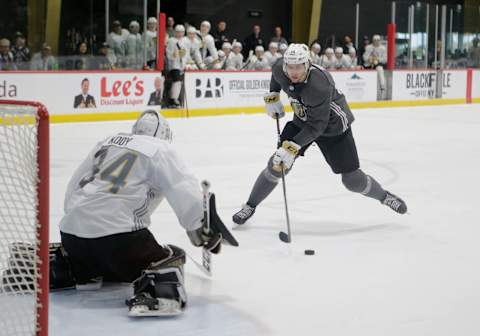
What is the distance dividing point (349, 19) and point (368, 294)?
2041 centimetres

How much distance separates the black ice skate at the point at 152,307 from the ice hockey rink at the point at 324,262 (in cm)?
3

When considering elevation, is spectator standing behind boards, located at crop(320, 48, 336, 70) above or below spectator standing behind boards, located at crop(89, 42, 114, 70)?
above

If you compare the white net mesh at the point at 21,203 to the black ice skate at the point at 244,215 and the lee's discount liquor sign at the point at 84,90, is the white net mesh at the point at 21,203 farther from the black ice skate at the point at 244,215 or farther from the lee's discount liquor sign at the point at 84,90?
the lee's discount liquor sign at the point at 84,90

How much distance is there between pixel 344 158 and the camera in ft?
15.9

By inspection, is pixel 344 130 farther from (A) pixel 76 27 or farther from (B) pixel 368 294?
(A) pixel 76 27

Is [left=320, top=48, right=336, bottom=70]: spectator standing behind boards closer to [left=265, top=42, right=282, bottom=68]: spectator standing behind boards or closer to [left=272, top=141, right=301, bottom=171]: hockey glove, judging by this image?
[left=265, top=42, right=282, bottom=68]: spectator standing behind boards

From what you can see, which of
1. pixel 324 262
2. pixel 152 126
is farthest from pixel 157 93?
pixel 152 126

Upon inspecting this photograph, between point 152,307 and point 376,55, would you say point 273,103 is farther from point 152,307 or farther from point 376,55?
point 376,55

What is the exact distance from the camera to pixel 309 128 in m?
4.54

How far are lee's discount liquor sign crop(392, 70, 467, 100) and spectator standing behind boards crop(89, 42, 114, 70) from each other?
635 cm

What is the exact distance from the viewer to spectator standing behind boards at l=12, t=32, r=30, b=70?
37.6 feet

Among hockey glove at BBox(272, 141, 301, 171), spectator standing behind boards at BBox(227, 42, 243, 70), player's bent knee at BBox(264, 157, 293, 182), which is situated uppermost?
spectator standing behind boards at BBox(227, 42, 243, 70)

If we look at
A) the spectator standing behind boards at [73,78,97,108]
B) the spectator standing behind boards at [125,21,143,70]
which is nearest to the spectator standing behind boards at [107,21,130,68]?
the spectator standing behind boards at [125,21,143,70]

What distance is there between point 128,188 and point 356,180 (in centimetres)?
205
